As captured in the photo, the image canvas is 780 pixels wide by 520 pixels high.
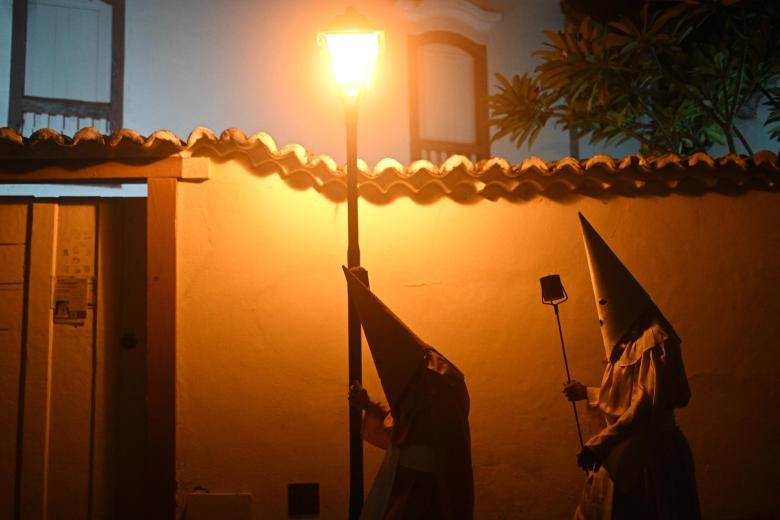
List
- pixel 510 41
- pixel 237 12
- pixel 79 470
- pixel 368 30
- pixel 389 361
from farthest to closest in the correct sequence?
1. pixel 510 41
2. pixel 237 12
3. pixel 79 470
4. pixel 368 30
5. pixel 389 361

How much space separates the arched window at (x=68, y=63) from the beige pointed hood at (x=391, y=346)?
6574 mm

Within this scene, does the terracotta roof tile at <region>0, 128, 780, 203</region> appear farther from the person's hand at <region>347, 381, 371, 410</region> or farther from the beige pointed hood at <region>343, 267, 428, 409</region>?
the person's hand at <region>347, 381, 371, 410</region>

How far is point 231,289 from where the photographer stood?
5.20 m

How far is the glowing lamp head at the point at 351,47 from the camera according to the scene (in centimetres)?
436

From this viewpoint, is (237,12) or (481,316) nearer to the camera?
(481,316)

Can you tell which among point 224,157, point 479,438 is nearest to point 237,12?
point 224,157

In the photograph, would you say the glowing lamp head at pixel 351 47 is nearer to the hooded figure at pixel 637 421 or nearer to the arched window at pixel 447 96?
the hooded figure at pixel 637 421

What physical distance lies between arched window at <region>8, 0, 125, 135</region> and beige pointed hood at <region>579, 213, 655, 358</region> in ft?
23.4

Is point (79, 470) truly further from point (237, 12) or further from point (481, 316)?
point (237, 12)

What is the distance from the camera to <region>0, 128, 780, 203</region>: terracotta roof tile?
202 inches

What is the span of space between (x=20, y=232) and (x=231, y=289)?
1.66 metres

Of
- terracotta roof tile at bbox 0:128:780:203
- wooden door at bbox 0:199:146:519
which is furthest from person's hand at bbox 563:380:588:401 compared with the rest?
wooden door at bbox 0:199:146:519

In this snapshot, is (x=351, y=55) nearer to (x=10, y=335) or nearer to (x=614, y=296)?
(x=614, y=296)

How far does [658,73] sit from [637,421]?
17.0 ft
